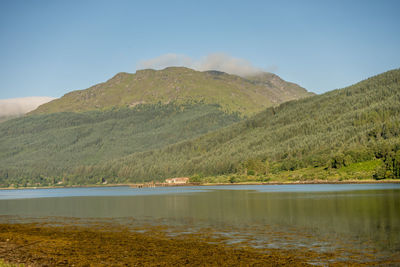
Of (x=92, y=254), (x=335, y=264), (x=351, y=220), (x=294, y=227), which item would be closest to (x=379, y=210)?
(x=351, y=220)

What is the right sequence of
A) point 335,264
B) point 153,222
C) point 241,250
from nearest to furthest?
point 335,264 → point 241,250 → point 153,222

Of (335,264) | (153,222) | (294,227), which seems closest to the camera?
(335,264)

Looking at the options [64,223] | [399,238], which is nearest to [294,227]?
[399,238]

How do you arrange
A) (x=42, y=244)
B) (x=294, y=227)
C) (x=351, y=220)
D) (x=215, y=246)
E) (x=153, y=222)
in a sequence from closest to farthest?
(x=215, y=246) < (x=42, y=244) < (x=294, y=227) < (x=351, y=220) < (x=153, y=222)

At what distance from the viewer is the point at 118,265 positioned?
37.2 meters

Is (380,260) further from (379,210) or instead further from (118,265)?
(379,210)

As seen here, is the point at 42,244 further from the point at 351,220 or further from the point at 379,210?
the point at 379,210

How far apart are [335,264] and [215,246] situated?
13.0 metres

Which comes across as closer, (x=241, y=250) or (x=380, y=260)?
(x=380, y=260)

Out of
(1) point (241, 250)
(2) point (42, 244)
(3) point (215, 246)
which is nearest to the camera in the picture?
(1) point (241, 250)

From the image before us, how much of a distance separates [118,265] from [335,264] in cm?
1734

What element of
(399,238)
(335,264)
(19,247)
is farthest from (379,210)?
(19,247)

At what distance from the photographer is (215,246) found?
147 feet

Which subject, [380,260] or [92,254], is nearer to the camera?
[380,260]
